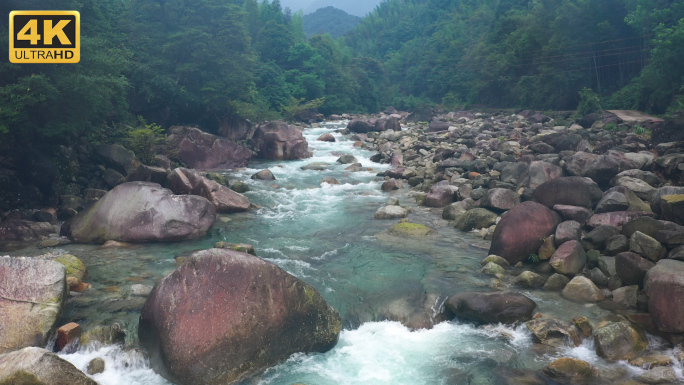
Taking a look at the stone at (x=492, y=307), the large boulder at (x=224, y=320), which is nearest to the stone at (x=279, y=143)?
the stone at (x=492, y=307)

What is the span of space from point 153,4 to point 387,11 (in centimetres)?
11786

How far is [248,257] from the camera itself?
708 cm

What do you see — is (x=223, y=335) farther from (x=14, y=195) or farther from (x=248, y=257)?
(x=14, y=195)

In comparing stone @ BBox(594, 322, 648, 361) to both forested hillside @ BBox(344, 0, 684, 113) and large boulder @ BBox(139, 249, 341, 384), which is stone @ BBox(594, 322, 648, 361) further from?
forested hillside @ BBox(344, 0, 684, 113)

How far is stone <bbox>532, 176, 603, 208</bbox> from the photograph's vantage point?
11.7 m

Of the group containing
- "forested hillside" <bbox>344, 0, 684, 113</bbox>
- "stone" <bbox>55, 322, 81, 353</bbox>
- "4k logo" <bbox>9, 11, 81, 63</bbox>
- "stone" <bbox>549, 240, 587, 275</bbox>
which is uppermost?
"forested hillside" <bbox>344, 0, 684, 113</bbox>

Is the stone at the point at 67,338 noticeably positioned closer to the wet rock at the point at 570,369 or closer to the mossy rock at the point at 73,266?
the mossy rock at the point at 73,266

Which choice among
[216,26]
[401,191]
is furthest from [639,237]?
[216,26]

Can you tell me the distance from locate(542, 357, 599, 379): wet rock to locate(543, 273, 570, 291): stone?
8.86ft

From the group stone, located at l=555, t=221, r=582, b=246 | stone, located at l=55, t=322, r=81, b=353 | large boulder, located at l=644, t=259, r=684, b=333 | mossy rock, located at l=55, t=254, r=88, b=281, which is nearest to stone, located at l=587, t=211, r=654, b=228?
stone, located at l=555, t=221, r=582, b=246

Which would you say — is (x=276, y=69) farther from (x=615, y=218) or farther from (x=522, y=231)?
(x=615, y=218)

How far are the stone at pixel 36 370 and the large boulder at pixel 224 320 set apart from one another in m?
1.10

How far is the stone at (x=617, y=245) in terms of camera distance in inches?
365

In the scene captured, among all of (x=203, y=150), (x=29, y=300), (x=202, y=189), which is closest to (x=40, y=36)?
(x=202, y=189)
